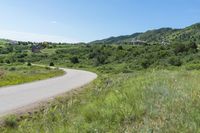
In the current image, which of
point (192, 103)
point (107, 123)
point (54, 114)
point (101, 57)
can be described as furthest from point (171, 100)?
point (101, 57)

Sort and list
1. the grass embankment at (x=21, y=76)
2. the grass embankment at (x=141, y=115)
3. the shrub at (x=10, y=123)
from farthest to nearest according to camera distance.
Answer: the grass embankment at (x=21, y=76), the shrub at (x=10, y=123), the grass embankment at (x=141, y=115)

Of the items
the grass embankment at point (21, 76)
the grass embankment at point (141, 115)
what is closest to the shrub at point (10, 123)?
the grass embankment at point (141, 115)

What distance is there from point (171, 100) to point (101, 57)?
347 ft

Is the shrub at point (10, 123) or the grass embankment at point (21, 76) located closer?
the shrub at point (10, 123)

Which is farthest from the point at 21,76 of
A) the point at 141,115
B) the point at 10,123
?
the point at 141,115

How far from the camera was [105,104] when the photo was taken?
10062 millimetres

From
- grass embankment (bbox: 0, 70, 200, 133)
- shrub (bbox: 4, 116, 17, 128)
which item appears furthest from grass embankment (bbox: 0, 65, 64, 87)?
grass embankment (bbox: 0, 70, 200, 133)

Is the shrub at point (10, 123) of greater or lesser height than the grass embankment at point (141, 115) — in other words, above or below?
below

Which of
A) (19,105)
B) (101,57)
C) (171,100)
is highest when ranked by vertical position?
(171,100)

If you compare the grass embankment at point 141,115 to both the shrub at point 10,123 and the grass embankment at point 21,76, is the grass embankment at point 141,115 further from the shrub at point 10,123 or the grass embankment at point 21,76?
the grass embankment at point 21,76

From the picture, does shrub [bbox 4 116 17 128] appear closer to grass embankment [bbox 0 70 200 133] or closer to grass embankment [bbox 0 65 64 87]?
grass embankment [bbox 0 70 200 133]

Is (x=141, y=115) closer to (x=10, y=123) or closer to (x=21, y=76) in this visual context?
(x=10, y=123)

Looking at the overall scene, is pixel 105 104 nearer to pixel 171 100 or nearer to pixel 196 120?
pixel 171 100

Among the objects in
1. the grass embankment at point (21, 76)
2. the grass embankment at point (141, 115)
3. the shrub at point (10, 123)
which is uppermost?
the grass embankment at point (141, 115)
